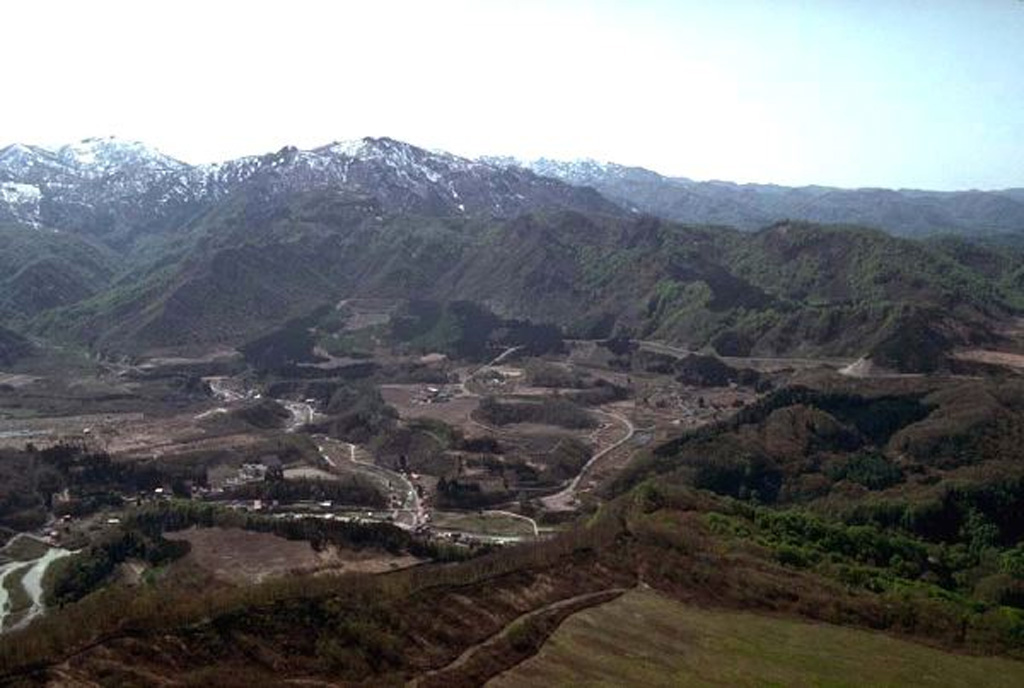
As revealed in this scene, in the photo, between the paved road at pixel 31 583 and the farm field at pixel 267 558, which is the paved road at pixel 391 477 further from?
the paved road at pixel 31 583

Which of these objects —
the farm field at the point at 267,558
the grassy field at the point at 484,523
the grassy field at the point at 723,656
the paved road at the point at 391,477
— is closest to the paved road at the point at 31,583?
the farm field at the point at 267,558

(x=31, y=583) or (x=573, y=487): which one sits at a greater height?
(x=573, y=487)

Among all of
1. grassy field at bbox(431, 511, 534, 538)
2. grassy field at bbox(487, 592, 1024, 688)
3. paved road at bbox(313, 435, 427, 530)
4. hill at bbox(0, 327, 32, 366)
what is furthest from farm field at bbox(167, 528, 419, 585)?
hill at bbox(0, 327, 32, 366)

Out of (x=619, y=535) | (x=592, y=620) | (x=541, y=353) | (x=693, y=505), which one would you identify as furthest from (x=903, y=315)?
(x=592, y=620)

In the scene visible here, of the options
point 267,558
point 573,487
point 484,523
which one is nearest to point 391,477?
point 573,487

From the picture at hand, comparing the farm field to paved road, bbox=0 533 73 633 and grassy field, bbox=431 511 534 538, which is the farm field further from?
grassy field, bbox=431 511 534 538

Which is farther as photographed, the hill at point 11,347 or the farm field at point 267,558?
the hill at point 11,347

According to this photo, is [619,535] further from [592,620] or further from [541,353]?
[541,353]

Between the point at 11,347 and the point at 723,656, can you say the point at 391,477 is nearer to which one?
the point at 723,656

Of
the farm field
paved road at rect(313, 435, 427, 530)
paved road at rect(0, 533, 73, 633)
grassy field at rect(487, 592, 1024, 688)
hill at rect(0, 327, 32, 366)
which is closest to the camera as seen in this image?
grassy field at rect(487, 592, 1024, 688)
